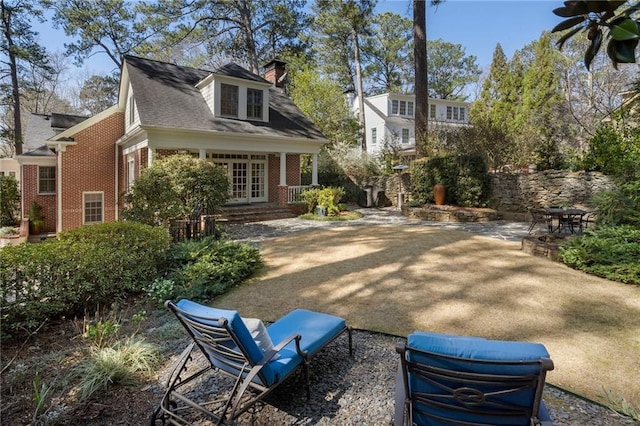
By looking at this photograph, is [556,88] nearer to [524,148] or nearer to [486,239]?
[524,148]

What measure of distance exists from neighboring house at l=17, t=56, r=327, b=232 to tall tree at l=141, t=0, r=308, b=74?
23.4 feet

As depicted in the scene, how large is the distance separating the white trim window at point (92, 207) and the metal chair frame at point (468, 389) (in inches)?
678

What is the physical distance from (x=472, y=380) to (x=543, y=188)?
43.0ft

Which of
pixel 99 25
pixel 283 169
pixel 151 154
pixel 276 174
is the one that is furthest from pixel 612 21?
pixel 99 25

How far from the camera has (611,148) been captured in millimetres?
10938

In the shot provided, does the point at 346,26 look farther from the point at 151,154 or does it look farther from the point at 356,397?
the point at 356,397

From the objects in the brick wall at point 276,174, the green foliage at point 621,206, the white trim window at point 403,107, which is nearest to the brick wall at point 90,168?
the brick wall at point 276,174

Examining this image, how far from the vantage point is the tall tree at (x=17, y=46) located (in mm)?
20953

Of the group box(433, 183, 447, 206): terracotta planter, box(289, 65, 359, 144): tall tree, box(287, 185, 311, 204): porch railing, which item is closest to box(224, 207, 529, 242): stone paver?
box(433, 183, 447, 206): terracotta planter

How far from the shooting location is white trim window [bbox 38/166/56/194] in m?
17.0

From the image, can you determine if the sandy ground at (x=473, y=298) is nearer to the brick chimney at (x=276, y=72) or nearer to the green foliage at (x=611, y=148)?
the green foliage at (x=611, y=148)

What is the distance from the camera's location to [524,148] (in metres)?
15.9

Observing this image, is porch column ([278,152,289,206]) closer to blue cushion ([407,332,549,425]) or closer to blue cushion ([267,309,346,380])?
blue cushion ([267,309,346,380])

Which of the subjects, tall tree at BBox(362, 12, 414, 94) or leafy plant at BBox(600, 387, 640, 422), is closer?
leafy plant at BBox(600, 387, 640, 422)
